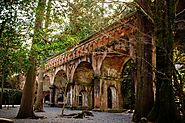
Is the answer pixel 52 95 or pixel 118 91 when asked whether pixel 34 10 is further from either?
pixel 52 95

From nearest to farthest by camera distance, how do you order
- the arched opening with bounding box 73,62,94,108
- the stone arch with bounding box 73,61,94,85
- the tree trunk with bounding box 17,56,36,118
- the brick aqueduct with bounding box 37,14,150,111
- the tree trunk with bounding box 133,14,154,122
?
the tree trunk with bounding box 133,14,154,122
the tree trunk with bounding box 17,56,36,118
the brick aqueduct with bounding box 37,14,150,111
the arched opening with bounding box 73,62,94,108
the stone arch with bounding box 73,61,94,85

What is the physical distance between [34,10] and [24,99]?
6.06 meters

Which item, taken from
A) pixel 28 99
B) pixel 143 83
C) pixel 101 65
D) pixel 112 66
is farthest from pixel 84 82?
pixel 143 83

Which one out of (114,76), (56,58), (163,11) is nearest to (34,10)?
(163,11)

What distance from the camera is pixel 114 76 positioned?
21.1 m

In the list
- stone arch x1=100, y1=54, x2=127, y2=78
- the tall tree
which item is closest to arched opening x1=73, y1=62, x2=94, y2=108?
stone arch x1=100, y1=54, x2=127, y2=78

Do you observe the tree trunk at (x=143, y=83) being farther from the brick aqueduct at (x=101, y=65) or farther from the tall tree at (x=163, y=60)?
the brick aqueduct at (x=101, y=65)

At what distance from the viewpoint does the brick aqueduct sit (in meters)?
16.9

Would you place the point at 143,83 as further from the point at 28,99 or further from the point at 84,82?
the point at 84,82

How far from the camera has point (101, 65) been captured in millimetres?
20500

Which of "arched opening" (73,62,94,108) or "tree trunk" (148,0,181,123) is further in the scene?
"arched opening" (73,62,94,108)

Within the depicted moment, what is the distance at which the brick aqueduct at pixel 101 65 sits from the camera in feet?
55.5

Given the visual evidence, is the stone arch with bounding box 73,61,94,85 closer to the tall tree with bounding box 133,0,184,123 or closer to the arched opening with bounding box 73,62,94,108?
the arched opening with bounding box 73,62,94,108

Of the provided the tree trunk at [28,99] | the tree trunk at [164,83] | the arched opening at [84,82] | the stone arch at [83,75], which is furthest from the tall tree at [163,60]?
the stone arch at [83,75]
